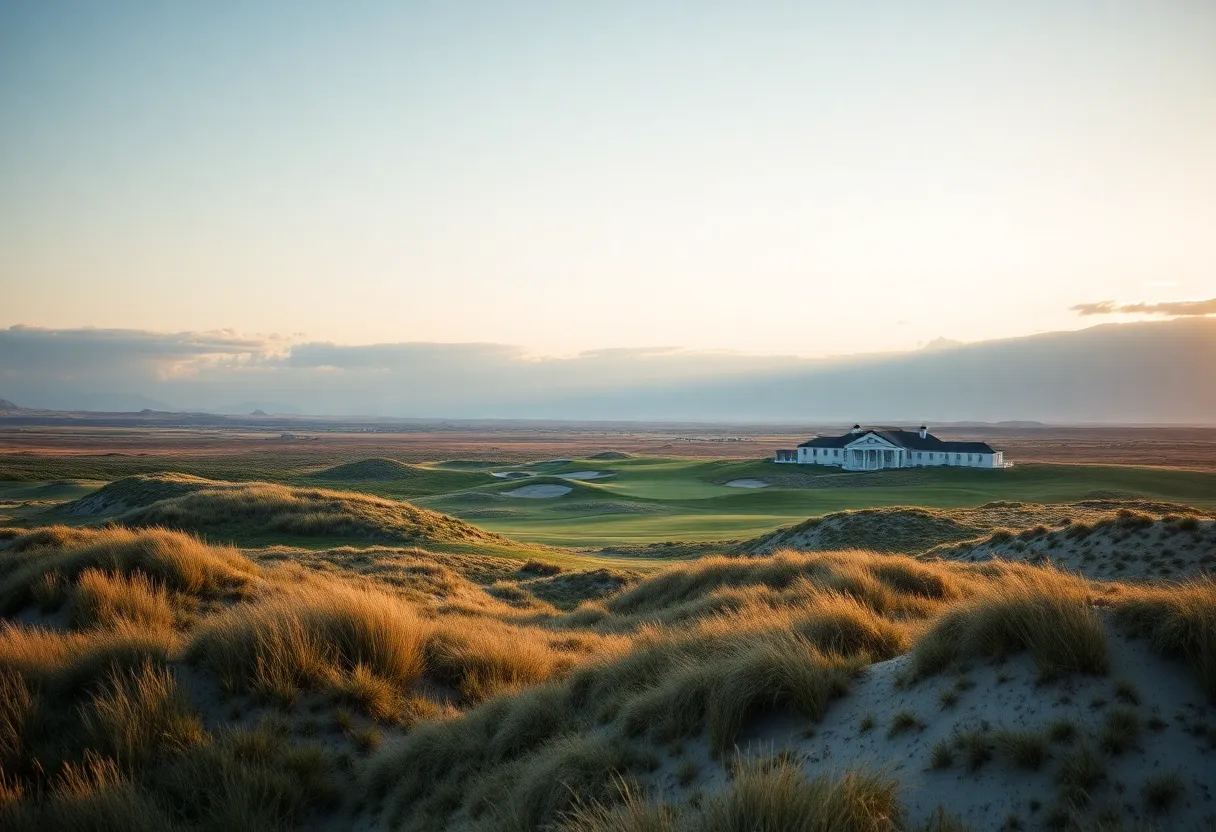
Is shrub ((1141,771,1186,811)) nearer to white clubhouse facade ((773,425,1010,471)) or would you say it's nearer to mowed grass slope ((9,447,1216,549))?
mowed grass slope ((9,447,1216,549))

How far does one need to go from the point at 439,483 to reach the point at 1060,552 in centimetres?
6171

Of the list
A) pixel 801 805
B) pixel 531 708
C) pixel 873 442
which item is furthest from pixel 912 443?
pixel 801 805

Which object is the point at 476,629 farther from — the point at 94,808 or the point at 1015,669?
the point at 1015,669

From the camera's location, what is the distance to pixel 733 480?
75.2 meters

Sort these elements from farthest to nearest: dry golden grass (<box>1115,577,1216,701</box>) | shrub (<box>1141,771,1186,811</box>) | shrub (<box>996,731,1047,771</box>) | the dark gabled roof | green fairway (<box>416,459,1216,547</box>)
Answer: the dark gabled roof → green fairway (<box>416,459,1216,547</box>) → dry golden grass (<box>1115,577,1216,701</box>) → shrub (<box>996,731,1047,771</box>) → shrub (<box>1141,771,1186,811</box>)

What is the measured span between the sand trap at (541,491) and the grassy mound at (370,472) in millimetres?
16485

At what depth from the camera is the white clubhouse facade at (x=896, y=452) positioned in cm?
7588

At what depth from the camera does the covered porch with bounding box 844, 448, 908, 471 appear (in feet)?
255

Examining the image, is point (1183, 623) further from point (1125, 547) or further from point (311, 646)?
point (1125, 547)

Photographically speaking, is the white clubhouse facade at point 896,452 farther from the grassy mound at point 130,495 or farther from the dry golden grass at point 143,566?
the dry golden grass at point 143,566

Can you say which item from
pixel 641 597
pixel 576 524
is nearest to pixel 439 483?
pixel 576 524

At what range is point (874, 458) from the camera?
78000 mm

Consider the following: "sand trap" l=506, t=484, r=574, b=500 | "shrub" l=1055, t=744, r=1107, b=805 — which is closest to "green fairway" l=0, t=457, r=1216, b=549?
"sand trap" l=506, t=484, r=574, b=500

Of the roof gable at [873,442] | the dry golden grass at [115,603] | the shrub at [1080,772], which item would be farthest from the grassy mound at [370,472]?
the shrub at [1080,772]
